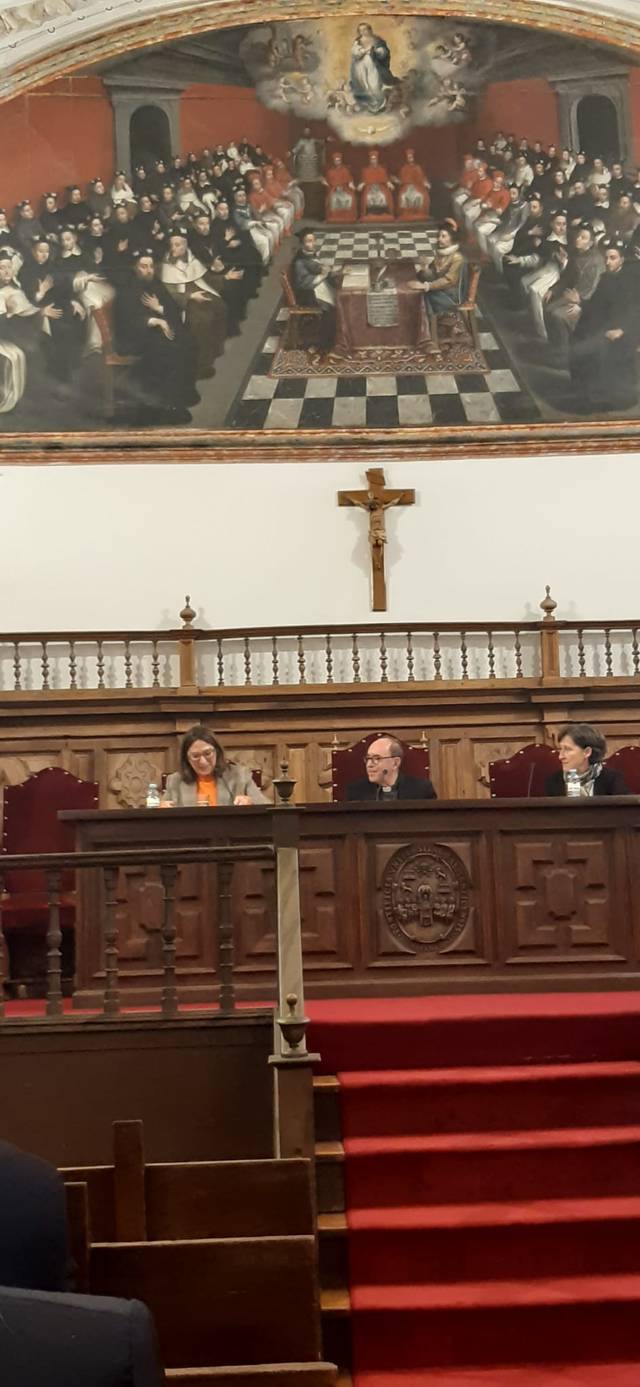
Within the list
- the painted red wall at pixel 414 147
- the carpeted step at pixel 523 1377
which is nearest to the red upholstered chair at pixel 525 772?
the carpeted step at pixel 523 1377

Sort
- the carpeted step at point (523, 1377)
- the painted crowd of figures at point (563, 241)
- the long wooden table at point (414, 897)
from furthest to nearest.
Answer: the painted crowd of figures at point (563, 241) < the long wooden table at point (414, 897) < the carpeted step at point (523, 1377)

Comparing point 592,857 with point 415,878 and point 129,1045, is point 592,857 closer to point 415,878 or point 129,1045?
point 415,878

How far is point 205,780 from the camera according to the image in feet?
20.2

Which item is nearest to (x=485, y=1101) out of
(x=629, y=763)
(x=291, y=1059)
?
(x=291, y=1059)

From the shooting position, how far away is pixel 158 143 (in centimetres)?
888

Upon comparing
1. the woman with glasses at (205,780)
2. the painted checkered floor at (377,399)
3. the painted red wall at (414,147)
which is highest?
the painted red wall at (414,147)

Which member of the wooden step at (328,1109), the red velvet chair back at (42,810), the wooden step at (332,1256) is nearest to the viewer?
the wooden step at (332,1256)

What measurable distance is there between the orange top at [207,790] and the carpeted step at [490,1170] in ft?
6.88

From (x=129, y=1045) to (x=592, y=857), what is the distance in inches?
75.2

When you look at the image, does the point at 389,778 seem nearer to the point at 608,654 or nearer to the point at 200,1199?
the point at 608,654

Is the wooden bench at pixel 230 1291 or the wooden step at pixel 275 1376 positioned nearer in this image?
the wooden step at pixel 275 1376

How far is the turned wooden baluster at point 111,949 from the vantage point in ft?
15.5

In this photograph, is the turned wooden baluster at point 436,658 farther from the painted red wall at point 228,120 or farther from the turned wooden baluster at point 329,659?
the painted red wall at point 228,120

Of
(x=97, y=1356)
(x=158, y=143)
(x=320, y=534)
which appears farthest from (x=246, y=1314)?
(x=158, y=143)
